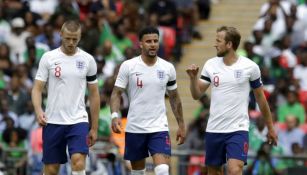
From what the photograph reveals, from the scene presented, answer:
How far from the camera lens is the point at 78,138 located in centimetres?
1953

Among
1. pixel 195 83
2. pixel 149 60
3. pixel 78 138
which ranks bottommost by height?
pixel 78 138

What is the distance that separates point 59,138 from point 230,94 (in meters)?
2.52

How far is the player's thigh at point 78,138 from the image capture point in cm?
1947

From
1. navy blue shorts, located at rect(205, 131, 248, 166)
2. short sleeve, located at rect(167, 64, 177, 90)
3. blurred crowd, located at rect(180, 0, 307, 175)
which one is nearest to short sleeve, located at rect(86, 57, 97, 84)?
short sleeve, located at rect(167, 64, 177, 90)

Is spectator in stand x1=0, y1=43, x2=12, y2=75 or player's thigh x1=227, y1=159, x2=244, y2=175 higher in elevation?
spectator in stand x1=0, y1=43, x2=12, y2=75

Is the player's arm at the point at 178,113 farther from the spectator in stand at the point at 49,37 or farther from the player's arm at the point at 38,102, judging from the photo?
the spectator in stand at the point at 49,37

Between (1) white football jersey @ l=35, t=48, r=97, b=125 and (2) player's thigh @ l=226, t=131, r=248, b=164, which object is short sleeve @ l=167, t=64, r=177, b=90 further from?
(1) white football jersey @ l=35, t=48, r=97, b=125

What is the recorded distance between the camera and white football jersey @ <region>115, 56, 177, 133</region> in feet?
65.2

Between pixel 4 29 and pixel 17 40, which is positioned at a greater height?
pixel 4 29

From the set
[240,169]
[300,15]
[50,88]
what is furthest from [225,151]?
[300,15]

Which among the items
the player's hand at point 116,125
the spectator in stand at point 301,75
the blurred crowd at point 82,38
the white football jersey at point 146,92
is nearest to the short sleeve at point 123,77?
the white football jersey at point 146,92

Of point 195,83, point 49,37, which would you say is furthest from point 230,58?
point 49,37

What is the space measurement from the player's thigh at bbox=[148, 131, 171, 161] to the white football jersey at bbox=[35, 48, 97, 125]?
1.02 m

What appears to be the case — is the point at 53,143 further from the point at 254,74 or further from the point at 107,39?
the point at 107,39
